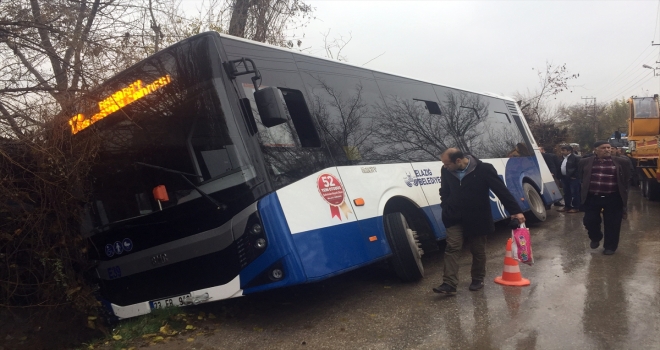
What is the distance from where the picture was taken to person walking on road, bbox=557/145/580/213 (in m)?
12.6

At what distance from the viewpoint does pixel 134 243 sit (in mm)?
5703

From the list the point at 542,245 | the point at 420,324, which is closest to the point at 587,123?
the point at 542,245

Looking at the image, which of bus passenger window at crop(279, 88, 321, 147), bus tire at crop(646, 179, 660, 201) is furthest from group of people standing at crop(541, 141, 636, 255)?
bus tire at crop(646, 179, 660, 201)

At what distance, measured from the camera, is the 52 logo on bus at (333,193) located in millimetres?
5668

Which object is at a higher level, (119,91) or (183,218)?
(119,91)

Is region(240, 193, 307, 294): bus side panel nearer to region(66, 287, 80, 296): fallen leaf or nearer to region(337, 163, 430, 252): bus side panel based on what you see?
region(337, 163, 430, 252): bus side panel

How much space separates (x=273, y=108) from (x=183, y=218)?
1373mm

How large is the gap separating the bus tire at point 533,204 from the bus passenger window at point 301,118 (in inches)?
248

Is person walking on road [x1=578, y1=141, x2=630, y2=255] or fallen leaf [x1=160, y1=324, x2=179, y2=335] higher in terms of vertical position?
fallen leaf [x1=160, y1=324, x2=179, y2=335]

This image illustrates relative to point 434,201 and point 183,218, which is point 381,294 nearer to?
point 434,201

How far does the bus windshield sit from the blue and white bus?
0.01 m

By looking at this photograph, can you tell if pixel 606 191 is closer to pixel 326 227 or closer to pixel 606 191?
pixel 606 191

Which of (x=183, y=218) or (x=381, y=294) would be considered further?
(x=381, y=294)

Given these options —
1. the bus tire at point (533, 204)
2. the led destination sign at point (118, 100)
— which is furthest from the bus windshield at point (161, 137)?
the bus tire at point (533, 204)
